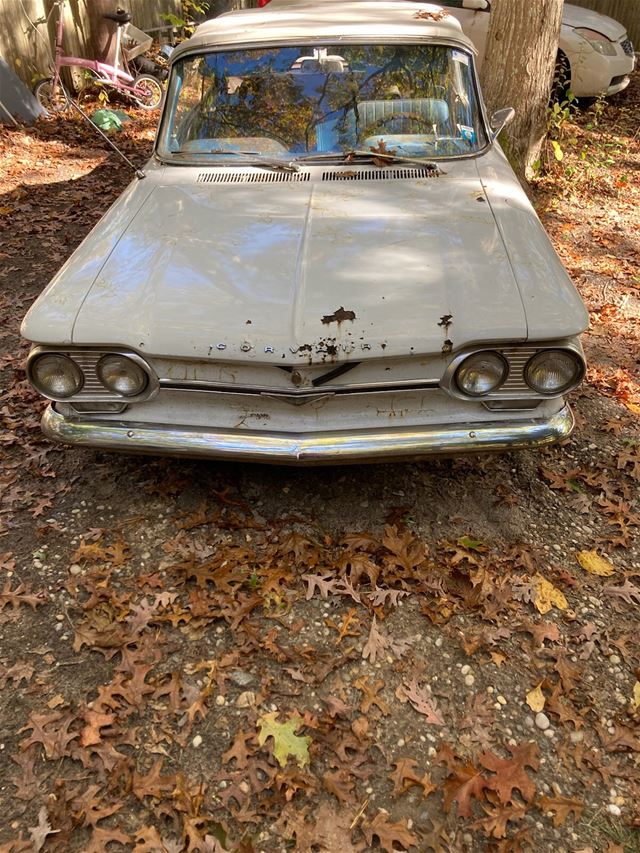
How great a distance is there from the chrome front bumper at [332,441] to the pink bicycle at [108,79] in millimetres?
7401

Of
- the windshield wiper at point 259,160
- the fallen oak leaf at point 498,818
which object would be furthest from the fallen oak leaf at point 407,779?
the windshield wiper at point 259,160

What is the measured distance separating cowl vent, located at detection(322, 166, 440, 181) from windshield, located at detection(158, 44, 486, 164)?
0.15 m

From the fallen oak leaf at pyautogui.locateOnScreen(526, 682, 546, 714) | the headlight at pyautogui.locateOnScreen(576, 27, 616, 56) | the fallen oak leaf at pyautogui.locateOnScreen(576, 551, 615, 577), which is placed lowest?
the fallen oak leaf at pyautogui.locateOnScreen(576, 551, 615, 577)

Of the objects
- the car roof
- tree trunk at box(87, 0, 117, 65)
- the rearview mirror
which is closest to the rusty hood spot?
the car roof

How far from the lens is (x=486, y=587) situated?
277 centimetres

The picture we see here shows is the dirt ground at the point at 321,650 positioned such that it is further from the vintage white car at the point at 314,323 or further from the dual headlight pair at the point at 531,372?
the dual headlight pair at the point at 531,372

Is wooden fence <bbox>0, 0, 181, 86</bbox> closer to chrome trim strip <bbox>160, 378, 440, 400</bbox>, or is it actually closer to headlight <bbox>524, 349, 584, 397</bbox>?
chrome trim strip <bbox>160, 378, 440, 400</bbox>

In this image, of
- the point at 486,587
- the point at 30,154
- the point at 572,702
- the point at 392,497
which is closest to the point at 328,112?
the point at 392,497

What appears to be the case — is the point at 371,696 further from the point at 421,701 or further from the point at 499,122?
the point at 499,122

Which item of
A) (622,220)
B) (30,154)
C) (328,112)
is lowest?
(622,220)

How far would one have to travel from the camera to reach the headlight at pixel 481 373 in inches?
101

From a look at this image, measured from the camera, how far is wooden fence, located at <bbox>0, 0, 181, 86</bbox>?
8352 millimetres

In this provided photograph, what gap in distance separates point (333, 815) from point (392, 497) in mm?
1463

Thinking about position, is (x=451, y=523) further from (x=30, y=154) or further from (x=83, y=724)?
(x=30, y=154)
